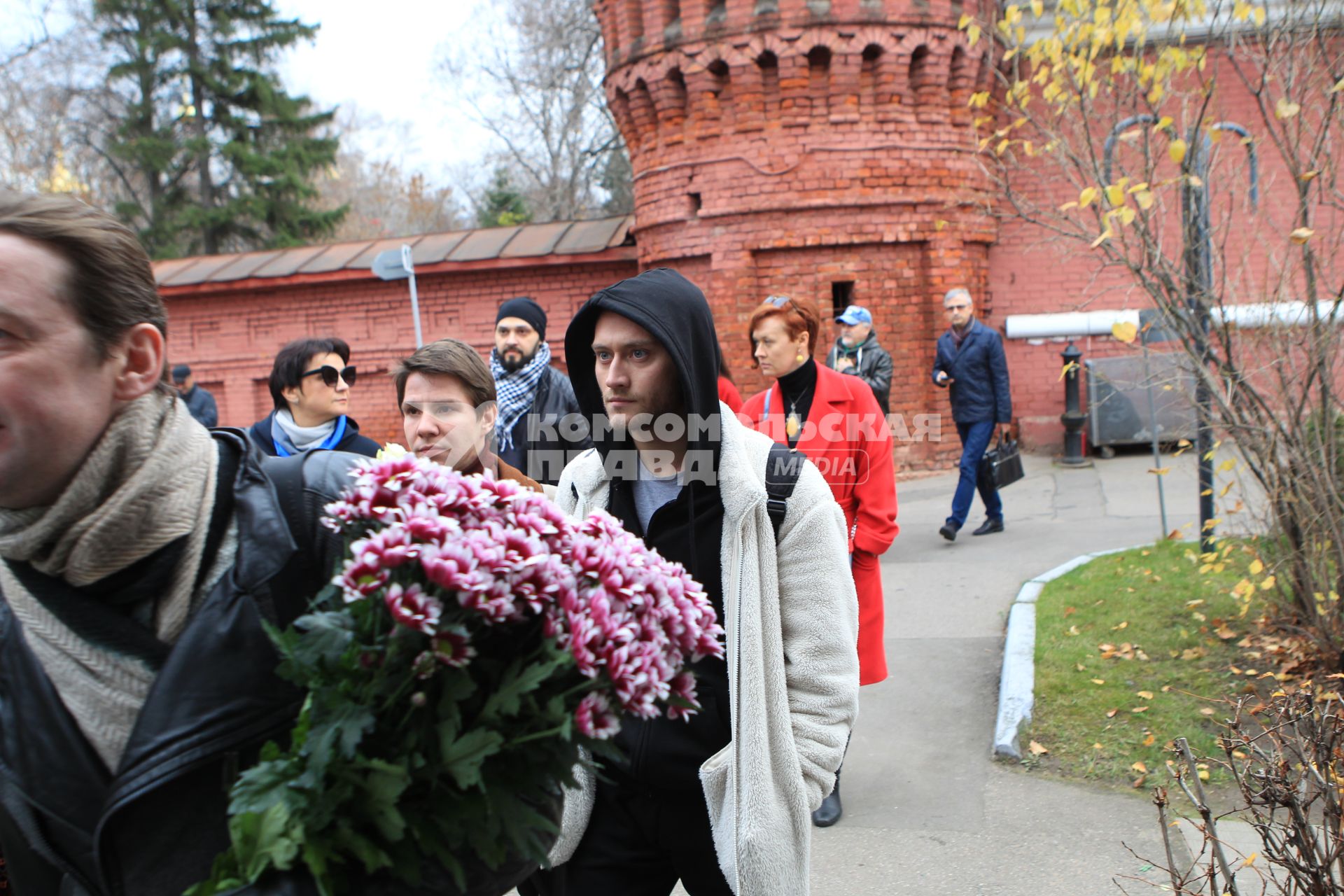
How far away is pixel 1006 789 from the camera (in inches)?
178

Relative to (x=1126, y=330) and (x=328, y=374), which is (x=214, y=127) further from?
(x=1126, y=330)

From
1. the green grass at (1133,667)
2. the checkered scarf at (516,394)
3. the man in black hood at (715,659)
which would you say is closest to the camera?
the man in black hood at (715,659)

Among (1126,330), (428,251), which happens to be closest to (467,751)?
(1126,330)

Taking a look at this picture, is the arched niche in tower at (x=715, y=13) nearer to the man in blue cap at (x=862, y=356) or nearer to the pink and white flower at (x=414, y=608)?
the man in blue cap at (x=862, y=356)

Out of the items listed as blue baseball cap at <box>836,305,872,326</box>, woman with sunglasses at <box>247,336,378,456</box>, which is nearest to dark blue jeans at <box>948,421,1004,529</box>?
blue baseball cap at <box>836,305,872,326</box>

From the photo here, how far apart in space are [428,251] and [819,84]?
6.79 metres

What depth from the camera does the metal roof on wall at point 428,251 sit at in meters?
15.3

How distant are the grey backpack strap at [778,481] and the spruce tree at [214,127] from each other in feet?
88.2

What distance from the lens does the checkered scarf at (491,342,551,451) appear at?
18.6ft

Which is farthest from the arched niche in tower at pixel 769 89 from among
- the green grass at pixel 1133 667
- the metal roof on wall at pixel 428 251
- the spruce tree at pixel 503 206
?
the spruce tree at pixel 503 206

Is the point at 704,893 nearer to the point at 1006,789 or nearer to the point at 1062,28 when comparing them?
the point at 1006,789

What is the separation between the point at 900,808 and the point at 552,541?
3.61 m

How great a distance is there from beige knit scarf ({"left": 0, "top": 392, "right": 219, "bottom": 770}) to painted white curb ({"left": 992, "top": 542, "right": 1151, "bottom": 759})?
4.28 meters

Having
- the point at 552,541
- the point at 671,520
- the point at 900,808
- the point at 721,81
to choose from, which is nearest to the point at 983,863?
the point at 900,808
